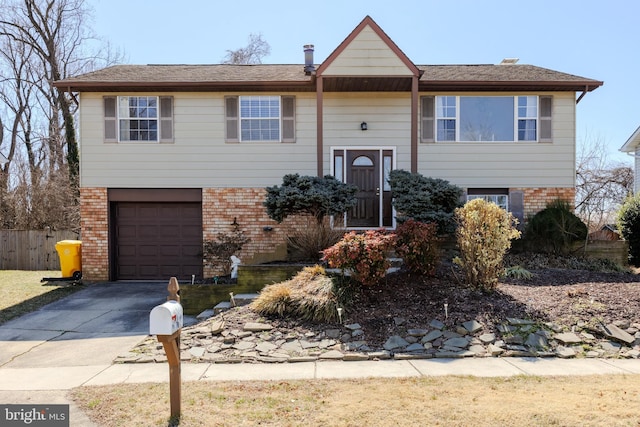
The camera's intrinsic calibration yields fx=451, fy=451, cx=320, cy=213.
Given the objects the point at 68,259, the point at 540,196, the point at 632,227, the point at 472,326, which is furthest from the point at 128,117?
the point at 632,227

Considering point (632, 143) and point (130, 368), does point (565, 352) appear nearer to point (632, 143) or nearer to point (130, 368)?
point (130, 368)

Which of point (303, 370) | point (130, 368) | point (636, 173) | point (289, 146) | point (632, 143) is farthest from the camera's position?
point (632, 143)

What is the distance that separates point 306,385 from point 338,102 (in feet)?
28.6

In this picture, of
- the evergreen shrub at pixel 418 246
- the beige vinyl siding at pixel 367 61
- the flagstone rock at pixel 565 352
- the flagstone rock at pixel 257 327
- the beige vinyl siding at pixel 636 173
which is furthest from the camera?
the beige vinyl siding at pixel 636 173

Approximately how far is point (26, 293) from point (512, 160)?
12829 mm

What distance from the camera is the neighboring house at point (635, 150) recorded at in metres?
18.6

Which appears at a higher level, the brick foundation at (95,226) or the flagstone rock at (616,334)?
the brick foundation at (95,226)

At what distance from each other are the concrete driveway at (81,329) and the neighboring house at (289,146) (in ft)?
6.92

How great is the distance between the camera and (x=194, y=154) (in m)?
12.2

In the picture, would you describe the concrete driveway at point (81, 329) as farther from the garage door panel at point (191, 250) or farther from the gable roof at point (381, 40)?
the gable roof at point (381, 40)

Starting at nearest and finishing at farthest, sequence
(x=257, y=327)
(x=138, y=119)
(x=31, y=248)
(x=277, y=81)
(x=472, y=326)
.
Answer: (x=472, y=326), (x=257, y=327), (x=277, y=81), (x=138, y=119), (x=31, y=248)

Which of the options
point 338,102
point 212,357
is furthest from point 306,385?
point 338,102

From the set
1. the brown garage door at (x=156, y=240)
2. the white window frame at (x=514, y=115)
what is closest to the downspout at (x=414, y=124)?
the white window frame at (x=514, y=115)

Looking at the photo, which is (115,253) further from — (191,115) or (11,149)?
(11,149)
